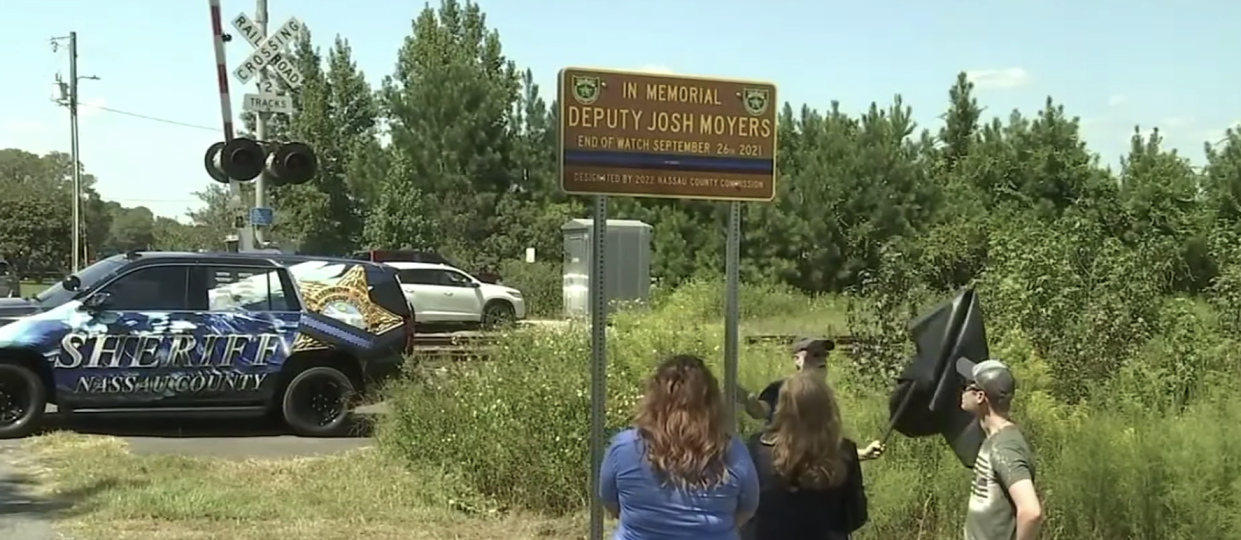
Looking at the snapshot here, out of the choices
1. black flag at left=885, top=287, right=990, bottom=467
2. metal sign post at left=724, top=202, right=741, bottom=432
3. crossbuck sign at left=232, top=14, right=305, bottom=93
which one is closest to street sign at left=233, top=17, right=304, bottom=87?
crossbuck sign at left=232, top=14, right=305, bottom=93

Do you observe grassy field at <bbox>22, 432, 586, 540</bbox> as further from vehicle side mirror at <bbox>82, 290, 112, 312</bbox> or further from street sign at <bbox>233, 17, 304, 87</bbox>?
A: street sign at <bbox>233, 17, 304, 87</bbox>

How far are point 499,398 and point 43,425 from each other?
616cm

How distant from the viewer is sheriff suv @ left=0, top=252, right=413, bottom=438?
41.0 feet

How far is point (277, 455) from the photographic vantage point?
464 inches

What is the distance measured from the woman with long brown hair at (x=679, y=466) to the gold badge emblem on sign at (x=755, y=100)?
8.00ft

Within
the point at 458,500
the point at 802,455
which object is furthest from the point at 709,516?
the point at 458,500

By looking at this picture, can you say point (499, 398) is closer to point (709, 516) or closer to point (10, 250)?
point (709, 516)

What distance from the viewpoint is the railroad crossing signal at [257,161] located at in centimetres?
1382

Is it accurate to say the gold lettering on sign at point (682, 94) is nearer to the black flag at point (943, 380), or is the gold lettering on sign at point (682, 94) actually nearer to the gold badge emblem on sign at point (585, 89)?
the gold badge emblem on sign at point (585, 89)

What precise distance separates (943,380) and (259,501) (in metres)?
5.34

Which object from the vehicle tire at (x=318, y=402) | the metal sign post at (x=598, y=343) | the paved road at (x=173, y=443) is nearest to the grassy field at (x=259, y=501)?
the paved road at (x=173, y=443)

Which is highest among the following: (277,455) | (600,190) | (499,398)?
(600,190)

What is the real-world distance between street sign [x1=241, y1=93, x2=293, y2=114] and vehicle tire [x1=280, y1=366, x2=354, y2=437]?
4126 mm

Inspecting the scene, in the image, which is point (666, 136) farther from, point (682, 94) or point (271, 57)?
point (271, 57)
